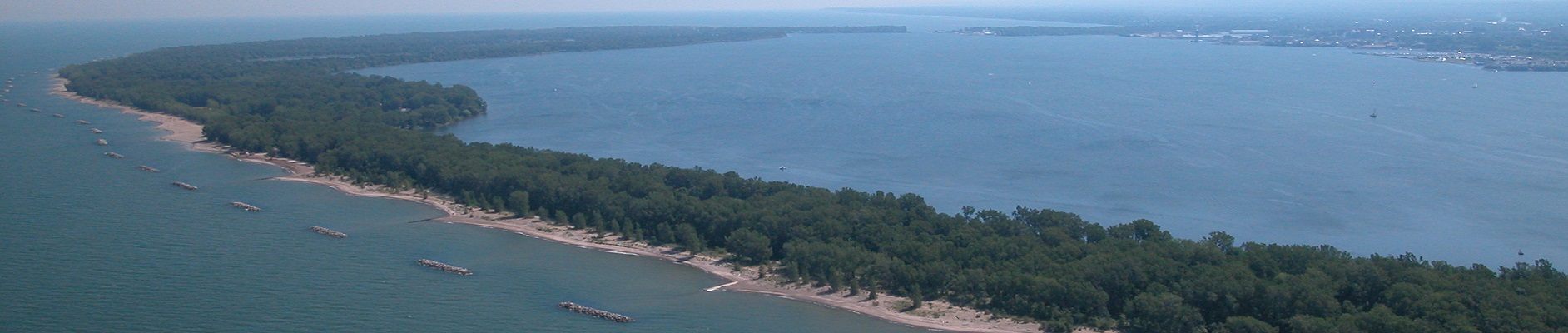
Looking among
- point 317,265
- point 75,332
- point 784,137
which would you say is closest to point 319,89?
point 784,137

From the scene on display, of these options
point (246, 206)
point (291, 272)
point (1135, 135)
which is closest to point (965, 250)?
point (291, 272)

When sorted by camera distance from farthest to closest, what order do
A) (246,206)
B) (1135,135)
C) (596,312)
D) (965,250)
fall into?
(1135,135) → (246,206) → (965,250) → (596,312)

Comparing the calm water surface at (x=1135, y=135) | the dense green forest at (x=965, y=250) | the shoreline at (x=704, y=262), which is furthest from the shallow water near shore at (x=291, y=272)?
the calm water surface at (x=1135, y=135)

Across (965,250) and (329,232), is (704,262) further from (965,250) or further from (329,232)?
(329,232)

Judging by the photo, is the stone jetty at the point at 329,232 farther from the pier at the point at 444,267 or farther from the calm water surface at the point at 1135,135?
the calm water surface at the point at 1135,135

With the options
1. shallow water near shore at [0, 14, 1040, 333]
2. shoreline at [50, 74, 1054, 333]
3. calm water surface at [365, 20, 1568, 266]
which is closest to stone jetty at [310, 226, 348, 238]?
shallow water near shore at [0, 14, 1040, 333]

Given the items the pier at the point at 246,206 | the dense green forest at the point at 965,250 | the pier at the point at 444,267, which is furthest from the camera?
the pier at the point at 246,206
